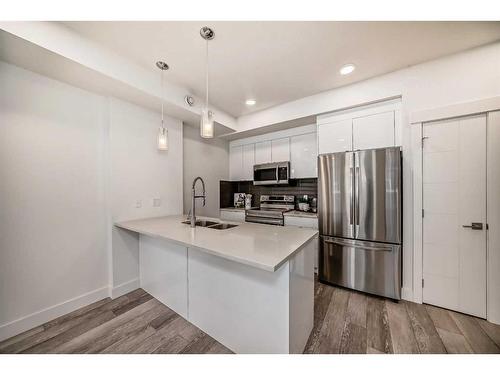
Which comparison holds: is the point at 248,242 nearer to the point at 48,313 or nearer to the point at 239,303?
the point at 239,303

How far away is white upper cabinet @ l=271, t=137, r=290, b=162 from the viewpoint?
3336mm

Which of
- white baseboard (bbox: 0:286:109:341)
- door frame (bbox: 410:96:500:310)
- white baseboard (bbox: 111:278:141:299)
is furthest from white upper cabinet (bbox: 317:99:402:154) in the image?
white baseboard (bbox: 0:286:109:341)

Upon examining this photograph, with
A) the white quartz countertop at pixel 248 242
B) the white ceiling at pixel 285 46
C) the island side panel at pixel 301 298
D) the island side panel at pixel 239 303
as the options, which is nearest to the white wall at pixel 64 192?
the white quartz countertop at pixel 248 242

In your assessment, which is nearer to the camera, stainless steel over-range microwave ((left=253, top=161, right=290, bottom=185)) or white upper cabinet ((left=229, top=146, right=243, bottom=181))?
stainless steel over-range microwave ((left=253, top=161, right=290, bottom=185))

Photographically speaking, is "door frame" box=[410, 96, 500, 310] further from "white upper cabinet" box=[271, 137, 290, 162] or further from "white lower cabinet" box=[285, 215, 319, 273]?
"white upper cabinet" box=[271, 137, 290, 162]

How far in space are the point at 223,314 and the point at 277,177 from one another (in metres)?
2.29

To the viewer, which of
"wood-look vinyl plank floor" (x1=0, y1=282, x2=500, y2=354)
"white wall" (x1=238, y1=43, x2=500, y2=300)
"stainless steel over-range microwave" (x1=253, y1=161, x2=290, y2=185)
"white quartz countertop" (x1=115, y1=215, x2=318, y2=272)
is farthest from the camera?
"stainless steel over-range microwave" (x1=253, y1=161, x2=290, y2=185)

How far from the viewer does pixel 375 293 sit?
2141 mm

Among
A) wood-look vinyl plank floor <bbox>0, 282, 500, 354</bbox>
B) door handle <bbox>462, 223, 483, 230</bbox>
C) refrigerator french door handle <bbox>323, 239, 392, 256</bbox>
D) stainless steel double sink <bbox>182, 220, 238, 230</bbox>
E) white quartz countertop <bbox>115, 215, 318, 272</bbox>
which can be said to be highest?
door handle <bbox>462, 223, 483, 230</bbox>

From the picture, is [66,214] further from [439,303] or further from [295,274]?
[439,303]

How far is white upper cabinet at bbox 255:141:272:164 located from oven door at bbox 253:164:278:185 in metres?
0.14

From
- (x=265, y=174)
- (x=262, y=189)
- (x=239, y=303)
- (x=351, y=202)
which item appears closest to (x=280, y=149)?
(x=265, y=174)

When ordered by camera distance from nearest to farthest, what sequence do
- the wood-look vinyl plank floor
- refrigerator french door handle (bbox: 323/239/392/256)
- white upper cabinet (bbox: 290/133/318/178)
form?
1. the wood-look vinyl plank floor
2. refrigerator french door handle (bbox: 323/239/392/256)
3. white upper cabinet (bbox: 290/133/318/178)

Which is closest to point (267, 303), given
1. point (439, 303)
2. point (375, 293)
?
point (375, 293)
